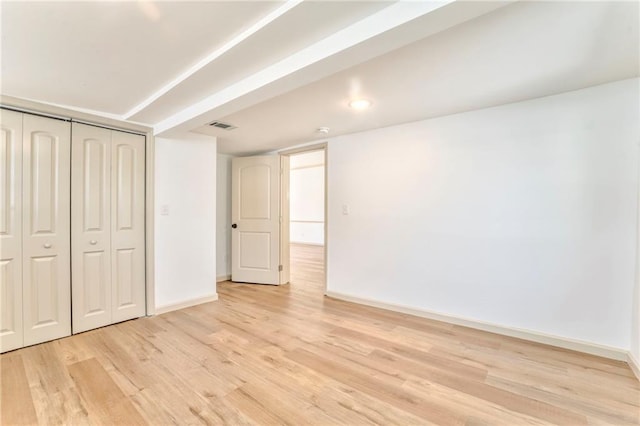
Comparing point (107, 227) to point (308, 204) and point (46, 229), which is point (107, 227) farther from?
point (308, 204)

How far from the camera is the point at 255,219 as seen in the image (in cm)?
468

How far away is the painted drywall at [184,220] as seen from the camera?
3344mm

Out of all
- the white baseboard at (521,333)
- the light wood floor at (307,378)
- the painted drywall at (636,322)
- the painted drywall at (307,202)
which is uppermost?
the painted drywall at (307,202)

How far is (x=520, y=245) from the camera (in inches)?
104

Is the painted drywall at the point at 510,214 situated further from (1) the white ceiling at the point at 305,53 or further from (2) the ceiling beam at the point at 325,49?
(2) the ceiling beam at the point at 325,49

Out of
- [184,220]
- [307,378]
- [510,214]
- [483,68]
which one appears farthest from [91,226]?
[510,214]

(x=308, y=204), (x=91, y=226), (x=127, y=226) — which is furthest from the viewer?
(x=308, y=204)

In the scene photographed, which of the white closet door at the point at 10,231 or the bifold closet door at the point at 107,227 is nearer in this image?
the white closet door at the point at 10,231

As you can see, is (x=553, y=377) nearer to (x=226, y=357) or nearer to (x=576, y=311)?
(x=576, y=311)

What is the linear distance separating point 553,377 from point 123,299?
156 inches

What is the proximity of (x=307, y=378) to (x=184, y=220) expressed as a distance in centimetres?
250

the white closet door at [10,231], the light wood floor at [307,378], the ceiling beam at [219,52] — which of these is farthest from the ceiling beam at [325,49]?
the light wood floor at [307,378]

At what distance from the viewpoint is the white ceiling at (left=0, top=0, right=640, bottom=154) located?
1.42 meters

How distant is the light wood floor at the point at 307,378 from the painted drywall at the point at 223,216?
6.49ft
